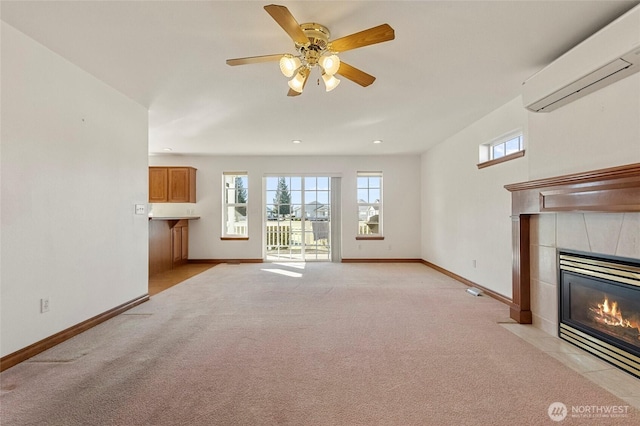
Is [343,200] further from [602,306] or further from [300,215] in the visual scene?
[602,306]

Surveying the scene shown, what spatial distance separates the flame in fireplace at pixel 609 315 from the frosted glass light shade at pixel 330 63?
8.71 feet

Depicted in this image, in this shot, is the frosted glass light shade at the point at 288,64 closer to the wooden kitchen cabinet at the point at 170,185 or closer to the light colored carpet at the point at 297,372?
the light colored carpet at the point at 297,372

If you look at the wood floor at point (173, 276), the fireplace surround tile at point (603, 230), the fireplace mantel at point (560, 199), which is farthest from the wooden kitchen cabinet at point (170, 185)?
the fireplace surround tile at point (603, 230)

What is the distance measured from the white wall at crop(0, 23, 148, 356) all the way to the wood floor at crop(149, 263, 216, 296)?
1.06 m

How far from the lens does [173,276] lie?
5.53 meters

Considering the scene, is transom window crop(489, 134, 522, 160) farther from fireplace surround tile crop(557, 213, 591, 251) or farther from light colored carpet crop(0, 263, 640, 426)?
light colored carpet crop(0, 263, 640, 426)

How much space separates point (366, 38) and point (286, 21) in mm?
491

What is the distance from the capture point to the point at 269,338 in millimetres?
2713

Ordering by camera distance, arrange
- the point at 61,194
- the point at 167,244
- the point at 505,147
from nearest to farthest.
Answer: the point at 61,194
the point at 505,147
the point at 167,244

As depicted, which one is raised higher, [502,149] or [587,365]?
[502,149]

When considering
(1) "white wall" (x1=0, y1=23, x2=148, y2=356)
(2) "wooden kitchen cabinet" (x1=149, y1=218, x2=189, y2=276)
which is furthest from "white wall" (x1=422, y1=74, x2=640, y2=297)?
(2) "wooden kitchen cabinet" (x1=149, y1=218, x2=189, y2=276)

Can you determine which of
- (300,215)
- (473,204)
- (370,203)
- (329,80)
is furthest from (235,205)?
(329,80)

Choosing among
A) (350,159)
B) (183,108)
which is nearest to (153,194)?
(183,108)

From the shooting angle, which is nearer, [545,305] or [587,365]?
[587,365]
